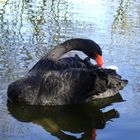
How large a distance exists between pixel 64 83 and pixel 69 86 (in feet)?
0.27

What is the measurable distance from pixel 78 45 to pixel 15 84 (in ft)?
4.33

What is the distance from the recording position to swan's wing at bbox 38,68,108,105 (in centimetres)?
721

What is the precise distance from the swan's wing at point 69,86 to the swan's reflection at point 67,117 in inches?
4.9

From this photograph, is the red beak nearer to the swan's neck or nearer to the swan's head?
the swan's head

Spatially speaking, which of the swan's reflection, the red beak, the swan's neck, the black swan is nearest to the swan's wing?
the black swan

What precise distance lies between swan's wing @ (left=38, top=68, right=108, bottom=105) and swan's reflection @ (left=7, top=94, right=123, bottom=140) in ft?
0.40

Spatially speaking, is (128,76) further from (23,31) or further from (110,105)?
(23,31)

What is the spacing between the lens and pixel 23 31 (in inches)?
438

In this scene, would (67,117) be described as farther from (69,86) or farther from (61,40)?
(61,40)

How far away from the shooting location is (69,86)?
730cm

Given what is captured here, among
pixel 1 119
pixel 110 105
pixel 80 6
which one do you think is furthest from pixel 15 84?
pixel 80 6

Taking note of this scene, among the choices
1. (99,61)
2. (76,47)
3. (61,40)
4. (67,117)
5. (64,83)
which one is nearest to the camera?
(67,117)

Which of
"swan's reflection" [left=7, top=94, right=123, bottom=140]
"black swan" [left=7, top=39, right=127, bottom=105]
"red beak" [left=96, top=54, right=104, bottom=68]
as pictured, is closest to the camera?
"swan's reflection" [left=7, top=94, right=123, bottom=140]

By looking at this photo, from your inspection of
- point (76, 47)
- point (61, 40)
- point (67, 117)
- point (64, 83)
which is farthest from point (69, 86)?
point (61, 40)
